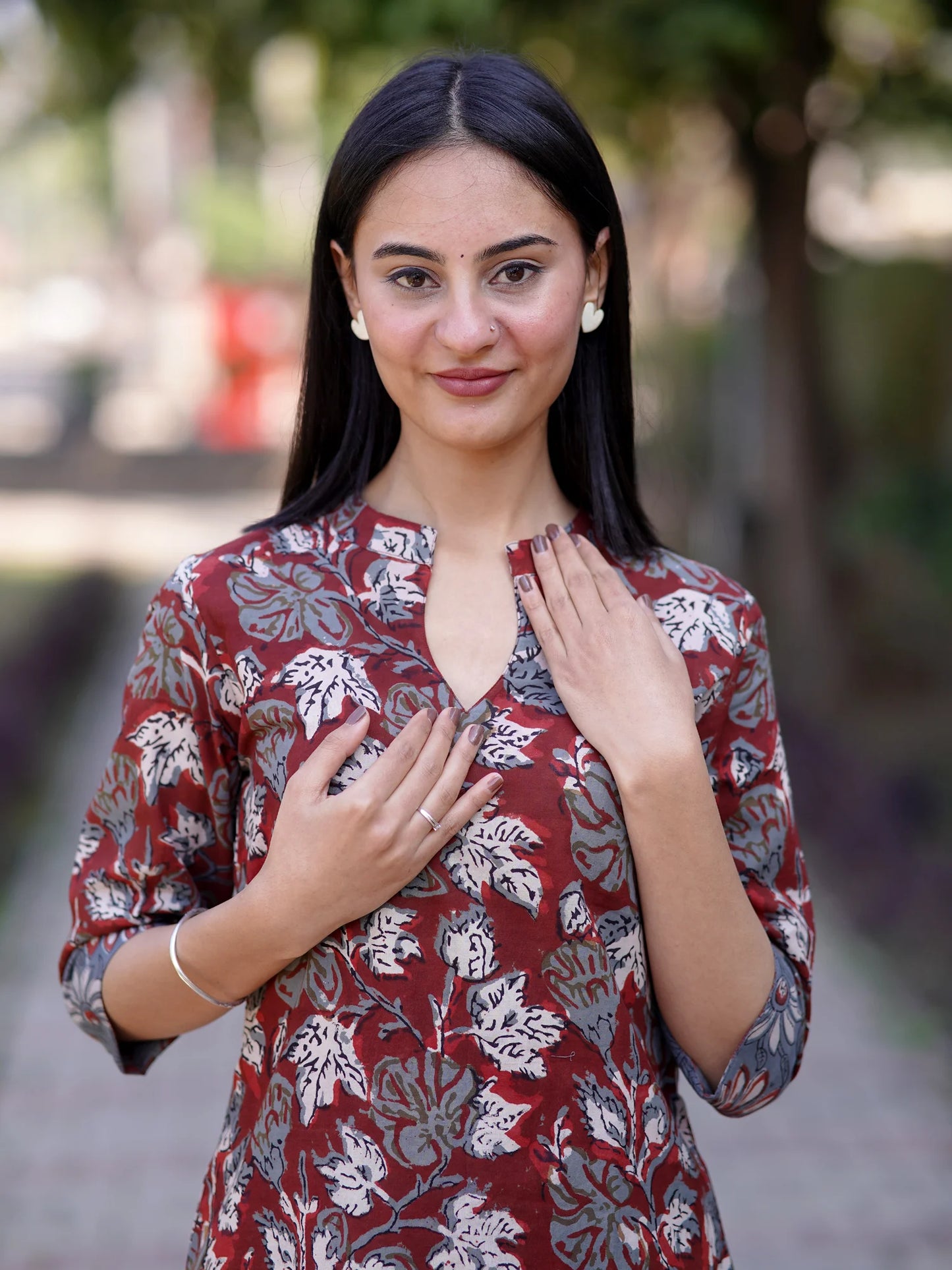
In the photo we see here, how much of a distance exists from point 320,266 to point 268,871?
67cm

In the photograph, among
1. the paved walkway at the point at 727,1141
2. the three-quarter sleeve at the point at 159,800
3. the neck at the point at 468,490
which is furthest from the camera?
the paved walkway at the point at 727,1141

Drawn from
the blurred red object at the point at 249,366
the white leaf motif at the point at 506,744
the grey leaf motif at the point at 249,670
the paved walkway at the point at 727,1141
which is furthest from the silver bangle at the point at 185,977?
the blurred red object at the point at 249,366

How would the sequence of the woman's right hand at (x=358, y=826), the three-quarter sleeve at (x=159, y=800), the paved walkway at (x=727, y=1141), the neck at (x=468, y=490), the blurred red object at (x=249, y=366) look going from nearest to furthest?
the woman's right hand at (x=358, y=826)
the three-quarter sleeve at (x=159, y=800)
the neck at (x=468, y=490)
the paved walkway at (x=727, y=1141)
the blurred red object at (x=249, y=366)

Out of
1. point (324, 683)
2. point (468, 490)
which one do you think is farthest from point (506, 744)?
point (468, 490)

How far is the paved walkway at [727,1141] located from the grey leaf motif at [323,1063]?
204cm

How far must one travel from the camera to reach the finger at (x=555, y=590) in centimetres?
158

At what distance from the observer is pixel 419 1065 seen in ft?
4.83

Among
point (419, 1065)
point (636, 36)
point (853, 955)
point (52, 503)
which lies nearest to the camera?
point (419, 1065)

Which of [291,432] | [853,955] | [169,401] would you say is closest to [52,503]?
[169,401]

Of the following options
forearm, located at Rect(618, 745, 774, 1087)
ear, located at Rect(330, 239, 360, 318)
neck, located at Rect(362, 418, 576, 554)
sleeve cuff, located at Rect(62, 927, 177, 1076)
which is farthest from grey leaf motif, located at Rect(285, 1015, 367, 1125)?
ear, located at Rect(330, 239, 360, 318)

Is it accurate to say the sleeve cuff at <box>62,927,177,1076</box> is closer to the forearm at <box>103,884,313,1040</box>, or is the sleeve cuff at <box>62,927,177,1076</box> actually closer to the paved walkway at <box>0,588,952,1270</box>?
the forearm at <box>103,884,313,1040</box>

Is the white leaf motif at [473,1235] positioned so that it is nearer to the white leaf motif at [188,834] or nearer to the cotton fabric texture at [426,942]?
the cotton fabric texture at [426,942]

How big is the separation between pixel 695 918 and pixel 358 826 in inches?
13.9

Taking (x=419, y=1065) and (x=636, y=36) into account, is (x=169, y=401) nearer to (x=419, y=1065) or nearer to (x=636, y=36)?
(x=636, y=36)
